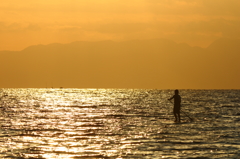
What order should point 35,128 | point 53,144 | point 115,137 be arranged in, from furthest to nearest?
point 35,128 < point 115,137 < point 53,144

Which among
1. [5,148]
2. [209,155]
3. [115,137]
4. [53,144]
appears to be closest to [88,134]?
[115,137]

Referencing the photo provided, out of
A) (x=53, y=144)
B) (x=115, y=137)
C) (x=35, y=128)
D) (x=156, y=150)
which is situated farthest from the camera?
(x=35, y=128)

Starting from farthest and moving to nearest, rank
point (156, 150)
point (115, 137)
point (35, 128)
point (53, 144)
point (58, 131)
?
1. point (35, 128)
2. point (58, 131)
3. point (115, 137)
4. point (53, 144)
5. point (156, 150)

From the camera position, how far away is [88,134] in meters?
24.8

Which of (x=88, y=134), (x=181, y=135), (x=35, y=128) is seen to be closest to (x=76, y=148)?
(x=88, y=134)

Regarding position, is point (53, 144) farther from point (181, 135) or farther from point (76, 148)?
point (181, 135)

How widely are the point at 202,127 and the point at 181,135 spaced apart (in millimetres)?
A: 5083

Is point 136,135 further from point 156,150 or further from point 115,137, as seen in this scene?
point 156,150

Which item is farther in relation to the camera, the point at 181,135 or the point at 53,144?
the point at 181,135

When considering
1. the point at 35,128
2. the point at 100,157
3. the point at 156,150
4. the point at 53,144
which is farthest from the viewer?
the point at 35,128

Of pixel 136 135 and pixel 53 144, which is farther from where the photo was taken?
pixel 136 135

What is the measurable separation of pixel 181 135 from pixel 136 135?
2.38 metres

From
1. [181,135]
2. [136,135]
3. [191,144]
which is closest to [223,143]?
[191,144]

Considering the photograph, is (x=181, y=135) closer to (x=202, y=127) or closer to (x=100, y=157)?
(x=202, y=127)
